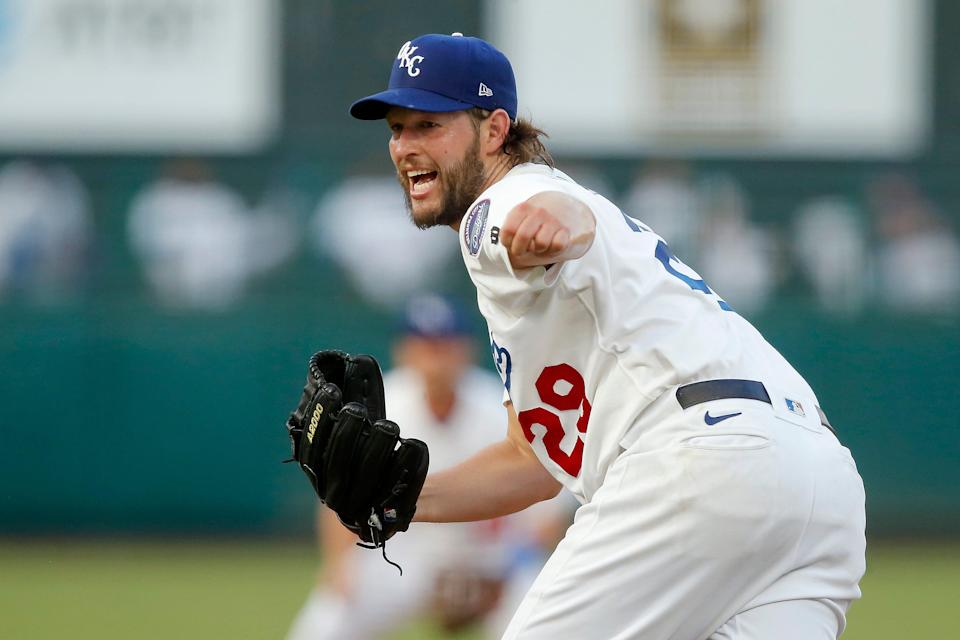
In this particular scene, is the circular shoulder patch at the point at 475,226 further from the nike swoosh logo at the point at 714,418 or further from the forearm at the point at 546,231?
the nike swoosh logo at the point at 714,418

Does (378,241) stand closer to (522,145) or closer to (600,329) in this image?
(522,145)

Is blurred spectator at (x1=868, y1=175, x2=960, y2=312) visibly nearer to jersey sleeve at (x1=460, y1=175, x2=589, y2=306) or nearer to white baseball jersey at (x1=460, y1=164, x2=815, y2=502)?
white baseball jersey at (x1=460, y1=164, x2=815, y2=502)

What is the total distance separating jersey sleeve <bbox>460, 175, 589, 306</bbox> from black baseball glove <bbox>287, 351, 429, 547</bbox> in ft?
1.63

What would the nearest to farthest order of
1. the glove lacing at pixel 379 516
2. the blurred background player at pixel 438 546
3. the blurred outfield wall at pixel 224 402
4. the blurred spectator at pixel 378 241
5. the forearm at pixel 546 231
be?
the forearm at pixel 546 231
the glove lacing at pixel 379 516
the blurred background player at pixel 438 546
the blurred outfield wall at pixel 224 402
the blurred spectator at pixel 378 241

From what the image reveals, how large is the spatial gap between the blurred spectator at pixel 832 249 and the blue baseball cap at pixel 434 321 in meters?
5.26

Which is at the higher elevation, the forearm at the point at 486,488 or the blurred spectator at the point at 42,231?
the forearm at the point at 486,488

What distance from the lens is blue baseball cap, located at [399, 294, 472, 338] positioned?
649 centimetres

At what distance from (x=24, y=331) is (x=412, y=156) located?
726cm

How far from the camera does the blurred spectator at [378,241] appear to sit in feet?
39.1

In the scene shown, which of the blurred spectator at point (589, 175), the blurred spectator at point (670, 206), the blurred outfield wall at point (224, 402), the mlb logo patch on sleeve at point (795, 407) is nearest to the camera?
the mlb logo patch on sleeve at point (795, 407)

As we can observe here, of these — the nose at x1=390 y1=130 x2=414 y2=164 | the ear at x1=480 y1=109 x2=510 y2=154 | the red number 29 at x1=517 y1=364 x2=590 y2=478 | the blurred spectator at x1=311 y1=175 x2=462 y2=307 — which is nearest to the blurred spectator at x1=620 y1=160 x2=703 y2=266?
the blurred spectator at x1=311 y1=175 x2=462 y2=307

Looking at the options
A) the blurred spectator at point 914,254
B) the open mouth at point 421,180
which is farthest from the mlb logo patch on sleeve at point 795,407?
the blurred spectator at point 914,254

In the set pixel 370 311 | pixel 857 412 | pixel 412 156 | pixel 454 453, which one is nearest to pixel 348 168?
pixel 370 311

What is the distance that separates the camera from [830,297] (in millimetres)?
11953
